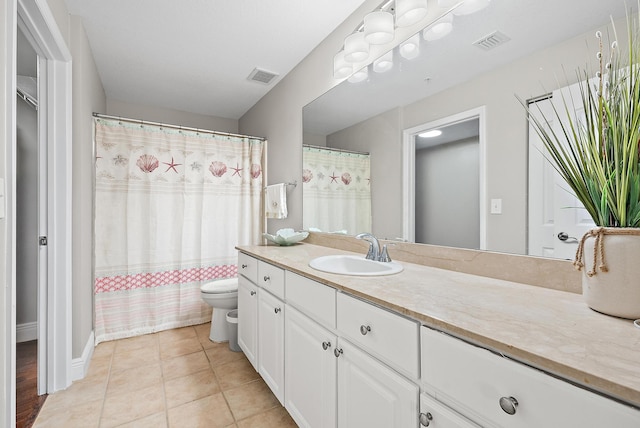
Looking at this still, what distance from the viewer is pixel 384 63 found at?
5.64 ft

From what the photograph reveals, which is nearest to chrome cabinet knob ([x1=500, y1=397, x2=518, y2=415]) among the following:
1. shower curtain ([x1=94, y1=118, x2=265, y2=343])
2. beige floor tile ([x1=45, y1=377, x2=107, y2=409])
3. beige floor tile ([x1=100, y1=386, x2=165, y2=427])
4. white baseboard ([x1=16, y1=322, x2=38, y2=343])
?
beige floor tile ([x1=100, y1=386, x2=165, y2=427])

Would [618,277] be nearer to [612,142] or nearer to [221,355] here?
[612,142]

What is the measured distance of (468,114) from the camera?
1.28 m

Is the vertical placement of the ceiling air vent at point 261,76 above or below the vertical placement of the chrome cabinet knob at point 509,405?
above

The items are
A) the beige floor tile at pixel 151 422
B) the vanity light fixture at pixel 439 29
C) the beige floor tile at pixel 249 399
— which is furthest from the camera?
the beige floor tile at pixel 249 399

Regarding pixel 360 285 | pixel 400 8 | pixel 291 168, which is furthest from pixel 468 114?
pixel 291 168

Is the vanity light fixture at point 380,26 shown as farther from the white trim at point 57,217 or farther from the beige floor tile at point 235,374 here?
the beige floor tile at point 235,374

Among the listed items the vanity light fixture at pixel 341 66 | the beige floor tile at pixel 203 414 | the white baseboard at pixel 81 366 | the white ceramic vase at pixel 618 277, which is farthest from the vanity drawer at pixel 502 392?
the white baseboard at pixel 81 366

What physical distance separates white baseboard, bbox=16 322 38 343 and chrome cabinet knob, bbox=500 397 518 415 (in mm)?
3264

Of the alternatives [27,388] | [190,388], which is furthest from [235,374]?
[27,388]

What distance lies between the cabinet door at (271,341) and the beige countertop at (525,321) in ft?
1.52

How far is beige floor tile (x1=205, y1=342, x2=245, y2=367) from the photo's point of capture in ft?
7.02

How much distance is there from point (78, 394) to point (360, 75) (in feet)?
8.20

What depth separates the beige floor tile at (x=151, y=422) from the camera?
150 centimetres
